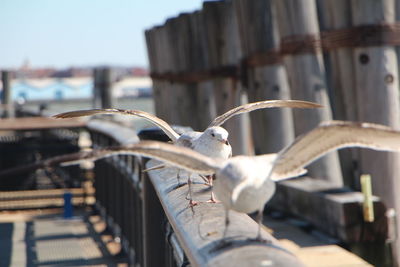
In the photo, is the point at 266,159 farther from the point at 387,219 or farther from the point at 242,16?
the point at 242,16

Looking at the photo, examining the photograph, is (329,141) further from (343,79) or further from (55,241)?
(55,241)

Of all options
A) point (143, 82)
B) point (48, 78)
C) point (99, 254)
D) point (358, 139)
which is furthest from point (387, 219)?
point (48, 78)

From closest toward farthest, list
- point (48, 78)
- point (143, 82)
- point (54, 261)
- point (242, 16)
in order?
point (54, 261) < point (242, 16) < point (143, 82) < point (48, 78)

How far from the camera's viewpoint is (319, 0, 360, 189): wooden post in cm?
865

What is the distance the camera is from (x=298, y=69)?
9.14 m

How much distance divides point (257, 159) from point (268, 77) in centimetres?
724

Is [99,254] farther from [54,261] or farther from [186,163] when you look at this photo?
[186,163]

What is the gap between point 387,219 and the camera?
7.98 metres

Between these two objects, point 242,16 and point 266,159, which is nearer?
point 266,159

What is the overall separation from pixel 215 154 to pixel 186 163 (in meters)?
0.90

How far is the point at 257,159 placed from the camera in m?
3.41

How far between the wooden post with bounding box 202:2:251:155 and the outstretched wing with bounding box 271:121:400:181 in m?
8.71

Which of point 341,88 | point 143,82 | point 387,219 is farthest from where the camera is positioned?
point 143,82

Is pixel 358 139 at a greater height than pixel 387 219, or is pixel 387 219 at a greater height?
pixel 358 139
